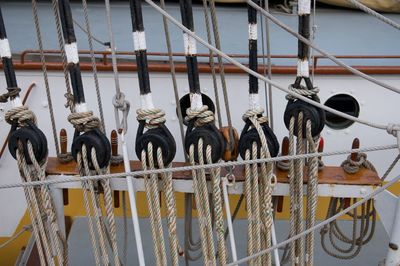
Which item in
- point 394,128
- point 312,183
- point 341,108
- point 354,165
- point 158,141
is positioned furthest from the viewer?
point 341,108

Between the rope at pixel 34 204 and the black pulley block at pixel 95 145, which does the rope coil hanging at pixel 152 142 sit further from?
the rope at pixel 34 204

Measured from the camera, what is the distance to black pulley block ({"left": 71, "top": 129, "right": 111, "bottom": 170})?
1.60 metres

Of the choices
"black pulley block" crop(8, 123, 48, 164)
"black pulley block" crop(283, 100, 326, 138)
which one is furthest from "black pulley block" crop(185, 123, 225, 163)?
"black pulley block" crop(8, 123, 48, 164)

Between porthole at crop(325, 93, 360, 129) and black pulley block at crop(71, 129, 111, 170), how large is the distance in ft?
4.35

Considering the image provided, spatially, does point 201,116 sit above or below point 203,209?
above

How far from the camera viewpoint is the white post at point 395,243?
164 cm

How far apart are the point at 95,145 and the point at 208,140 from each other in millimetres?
381

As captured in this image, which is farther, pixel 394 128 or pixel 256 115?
pixel 256 115

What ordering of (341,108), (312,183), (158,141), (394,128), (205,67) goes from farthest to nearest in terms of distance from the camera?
(341,108) → (205,67) → (312,183) → (158,141) → (394,128)

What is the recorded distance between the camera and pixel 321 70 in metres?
2.40

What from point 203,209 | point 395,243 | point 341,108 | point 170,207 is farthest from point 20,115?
point 341,108

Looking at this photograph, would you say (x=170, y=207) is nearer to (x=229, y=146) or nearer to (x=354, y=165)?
(x=229, y=146)

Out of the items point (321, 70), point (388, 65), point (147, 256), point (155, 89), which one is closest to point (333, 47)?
point (388, 65)

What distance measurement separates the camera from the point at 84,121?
1.61m
